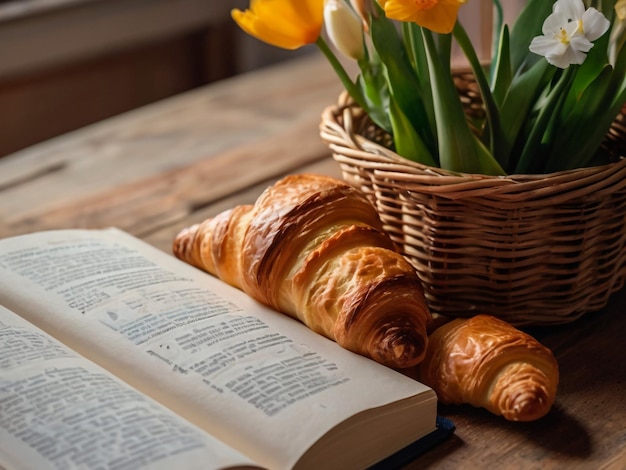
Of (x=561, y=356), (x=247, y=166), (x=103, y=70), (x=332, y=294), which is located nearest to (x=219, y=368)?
(x=332, y=294)

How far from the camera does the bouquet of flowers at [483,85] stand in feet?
2.73

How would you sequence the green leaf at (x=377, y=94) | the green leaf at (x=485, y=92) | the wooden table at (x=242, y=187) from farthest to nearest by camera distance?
the green leaf at (x=377, y=94), the green leaf at (x=485, y=92), the wooden table at (x=242, y=187)

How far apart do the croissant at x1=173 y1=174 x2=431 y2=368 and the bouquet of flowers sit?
102mm

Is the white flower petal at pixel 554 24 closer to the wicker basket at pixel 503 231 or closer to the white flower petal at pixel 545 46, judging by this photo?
the white flower petal at pixel 545 46

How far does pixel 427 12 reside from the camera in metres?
0.73

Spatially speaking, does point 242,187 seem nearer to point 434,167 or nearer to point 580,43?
point 434,167

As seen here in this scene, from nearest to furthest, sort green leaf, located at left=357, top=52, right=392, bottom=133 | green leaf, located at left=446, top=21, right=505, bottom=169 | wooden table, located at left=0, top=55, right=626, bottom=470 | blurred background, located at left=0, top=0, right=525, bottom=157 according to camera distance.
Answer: wooden table, located at left=0, top=55, right=626, bottom=470
green leaf, located at left=446, top=21, right=505, bottom=169
green leaf, located at left=357, top=52, right=392, bottom=133
blurred background, located at left=0, top=0, right=525, bottom=157

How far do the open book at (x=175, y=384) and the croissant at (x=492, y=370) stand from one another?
0.04 m

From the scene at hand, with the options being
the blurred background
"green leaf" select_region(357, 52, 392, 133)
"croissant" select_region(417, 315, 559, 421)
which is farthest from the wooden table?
the blurred background

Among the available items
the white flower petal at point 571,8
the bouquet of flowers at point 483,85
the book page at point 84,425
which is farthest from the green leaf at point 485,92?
the book page at point 84,425

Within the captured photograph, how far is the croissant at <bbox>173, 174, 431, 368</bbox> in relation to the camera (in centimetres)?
77

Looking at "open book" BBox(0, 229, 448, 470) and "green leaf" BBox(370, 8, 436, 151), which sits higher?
"green leaf" BBox(370, 8, 436, 151)

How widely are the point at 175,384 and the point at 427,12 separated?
347 millimetres

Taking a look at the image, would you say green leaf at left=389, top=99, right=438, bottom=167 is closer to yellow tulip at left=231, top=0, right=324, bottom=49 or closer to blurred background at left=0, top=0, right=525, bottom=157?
yellow tulip at left=231, top=0, right=324, bottom=49
